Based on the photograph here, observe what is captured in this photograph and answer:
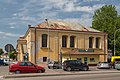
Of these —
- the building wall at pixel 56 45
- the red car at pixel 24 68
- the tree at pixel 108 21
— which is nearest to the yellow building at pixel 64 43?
the building wall at pixel 56 45

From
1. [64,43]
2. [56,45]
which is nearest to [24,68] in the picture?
[56,45]

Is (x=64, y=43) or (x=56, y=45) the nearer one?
(x=56, y=45)

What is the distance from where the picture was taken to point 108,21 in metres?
84.4

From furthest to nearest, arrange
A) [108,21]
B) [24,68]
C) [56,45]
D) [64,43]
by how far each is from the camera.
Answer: [108,21] → [64,43] → [56,45] → [24,68]

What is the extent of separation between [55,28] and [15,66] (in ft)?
100

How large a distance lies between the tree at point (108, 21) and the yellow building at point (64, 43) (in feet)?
44.0

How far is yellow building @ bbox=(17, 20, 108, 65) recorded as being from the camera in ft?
200

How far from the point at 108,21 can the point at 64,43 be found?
24.5m

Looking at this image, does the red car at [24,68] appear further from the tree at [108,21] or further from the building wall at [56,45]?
the tree at [108,21]

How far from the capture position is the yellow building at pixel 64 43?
61.1 metres

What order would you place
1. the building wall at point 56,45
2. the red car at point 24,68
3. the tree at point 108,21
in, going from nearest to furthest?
the red car at point 24,68
the building wall at point 56,45
the tree at point 108,21

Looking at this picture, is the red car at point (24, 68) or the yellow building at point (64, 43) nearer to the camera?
the red car at point (24, 68)

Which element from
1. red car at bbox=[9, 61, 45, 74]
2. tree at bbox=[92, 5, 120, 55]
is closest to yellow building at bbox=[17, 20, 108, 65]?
tree at bbox=[92, 5, 120, 55]

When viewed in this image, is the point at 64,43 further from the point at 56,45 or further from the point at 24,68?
the point at 24,68
